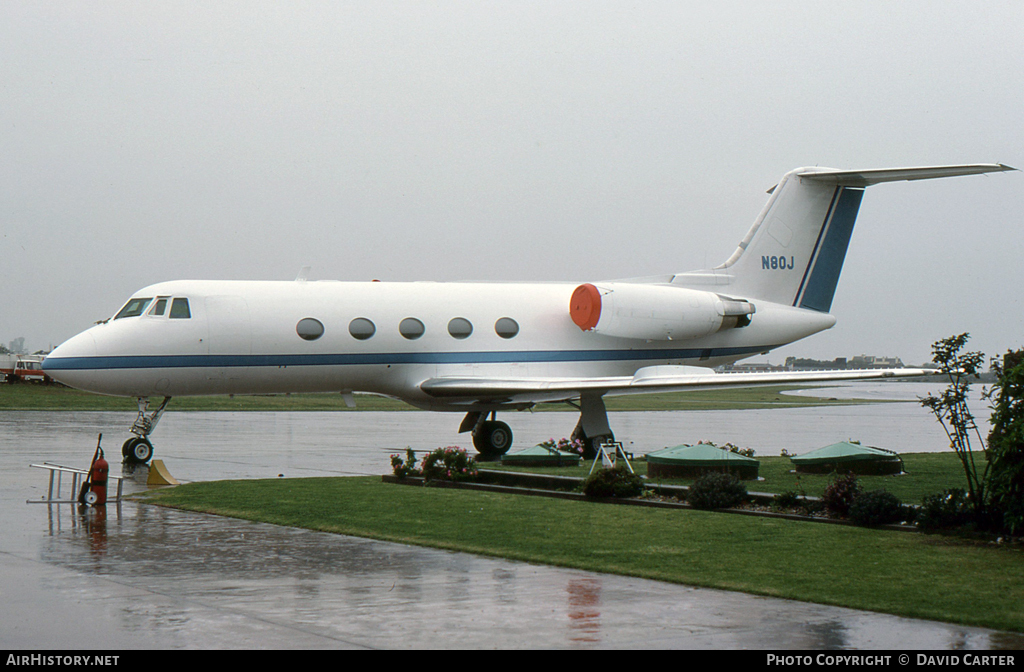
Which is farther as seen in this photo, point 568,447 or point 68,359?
point 568,447

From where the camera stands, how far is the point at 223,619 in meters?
7.43

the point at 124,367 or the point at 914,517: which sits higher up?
the point at 124,367

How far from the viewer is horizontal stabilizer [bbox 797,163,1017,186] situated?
22.2m

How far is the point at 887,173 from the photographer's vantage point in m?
24.5

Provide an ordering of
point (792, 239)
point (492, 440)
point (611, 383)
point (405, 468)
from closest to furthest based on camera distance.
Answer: point (405, 468)
point (611, 383)
point (492, 440)
point (792, 239)

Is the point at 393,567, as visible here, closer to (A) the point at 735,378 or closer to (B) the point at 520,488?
(B) the point at 520,488

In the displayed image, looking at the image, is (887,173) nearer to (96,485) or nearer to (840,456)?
(840,456)

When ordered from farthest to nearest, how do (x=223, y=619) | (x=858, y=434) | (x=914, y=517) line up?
(x=858, y=434), (x=914, y=517), (x=223, y=619)

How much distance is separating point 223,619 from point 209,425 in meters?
27.9

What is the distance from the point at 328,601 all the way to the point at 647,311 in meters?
16.9

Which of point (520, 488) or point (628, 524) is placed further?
point (520, 488)

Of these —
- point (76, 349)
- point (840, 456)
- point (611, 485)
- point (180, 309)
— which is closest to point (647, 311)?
point (840, 456)

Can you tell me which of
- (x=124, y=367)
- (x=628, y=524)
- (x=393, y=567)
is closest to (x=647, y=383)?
(x=628, y=524)

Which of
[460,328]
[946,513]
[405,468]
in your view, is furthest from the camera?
[460,328]
